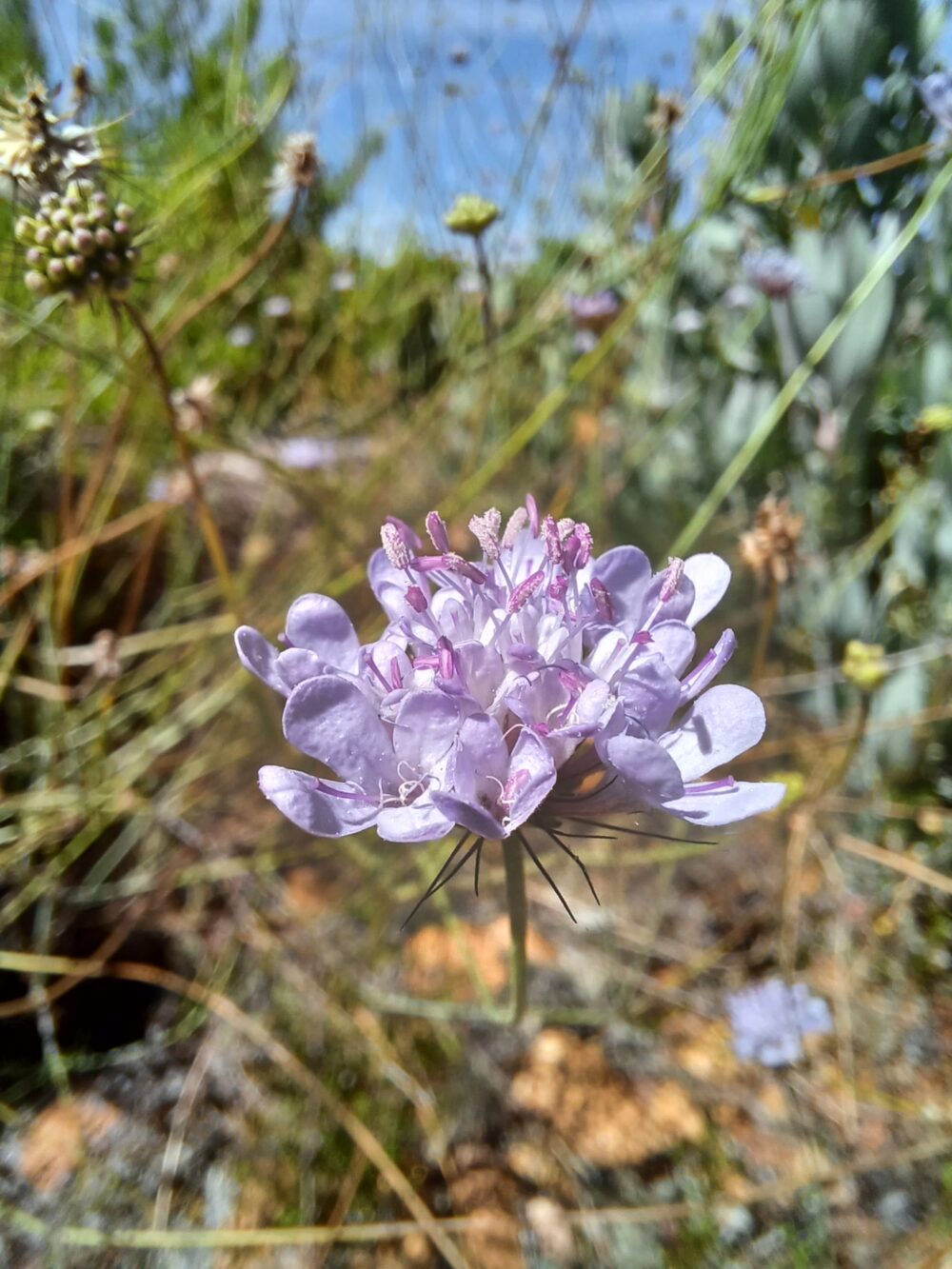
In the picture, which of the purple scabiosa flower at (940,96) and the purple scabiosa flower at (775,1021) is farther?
the purple scabiosa flower at (775,1021)

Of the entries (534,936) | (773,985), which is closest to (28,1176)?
(534,936)

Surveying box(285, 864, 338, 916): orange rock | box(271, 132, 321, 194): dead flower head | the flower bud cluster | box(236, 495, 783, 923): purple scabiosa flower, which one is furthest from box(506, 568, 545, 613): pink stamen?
box(285, 864, 338, 916): orange rock

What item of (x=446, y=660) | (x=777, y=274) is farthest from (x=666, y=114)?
(x=446, y=660)

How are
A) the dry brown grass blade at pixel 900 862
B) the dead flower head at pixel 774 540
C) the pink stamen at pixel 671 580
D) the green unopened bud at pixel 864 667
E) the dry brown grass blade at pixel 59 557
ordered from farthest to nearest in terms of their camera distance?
the dry brown grass blade at pixel 59 557 → the dry brown grass blade at pixel 900 862 → the dead flower head at pixel 774 540 → the green unopened bud at pixel 864 667 → the pink stamen at pixel 671 580

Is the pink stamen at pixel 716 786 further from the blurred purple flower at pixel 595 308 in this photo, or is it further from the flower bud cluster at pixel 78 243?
the blurred purple flower at pixel 595 308

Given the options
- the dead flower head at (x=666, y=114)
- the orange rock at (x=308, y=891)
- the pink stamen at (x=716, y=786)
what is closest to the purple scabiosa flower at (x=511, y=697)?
the pink stamen at (x=716, y=786)

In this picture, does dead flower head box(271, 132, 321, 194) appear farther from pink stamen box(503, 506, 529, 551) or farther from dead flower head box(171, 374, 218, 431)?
pink stamen box(503, 506, 529, 551)

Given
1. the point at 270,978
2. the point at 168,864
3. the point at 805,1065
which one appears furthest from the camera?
the point at 168,864

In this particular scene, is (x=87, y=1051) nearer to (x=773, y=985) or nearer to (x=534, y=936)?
(x=534, y=936)
